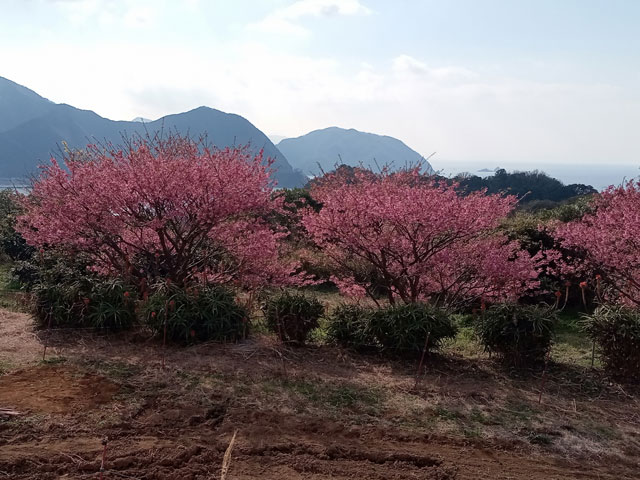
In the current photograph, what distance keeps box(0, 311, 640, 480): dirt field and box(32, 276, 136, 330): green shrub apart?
37cm

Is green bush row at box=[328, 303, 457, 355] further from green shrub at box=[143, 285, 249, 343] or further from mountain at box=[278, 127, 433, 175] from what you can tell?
mountain at box=[278, 127, 433, 175]

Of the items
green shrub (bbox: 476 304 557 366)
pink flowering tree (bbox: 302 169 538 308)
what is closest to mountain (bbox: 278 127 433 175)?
pink flowering tree (bbox: 302 169 538 308)

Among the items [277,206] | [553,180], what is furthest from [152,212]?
[553,180]

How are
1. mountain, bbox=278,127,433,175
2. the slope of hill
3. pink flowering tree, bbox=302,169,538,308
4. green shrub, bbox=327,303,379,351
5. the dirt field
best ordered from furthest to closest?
mountain, bbox=278,127,433,175 < the slope of hill < green shrub, bbox=327,303,379,351 < pink flowering tree, bbox=302,169,538,308 < the dirt field

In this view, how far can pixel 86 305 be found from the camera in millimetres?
6043

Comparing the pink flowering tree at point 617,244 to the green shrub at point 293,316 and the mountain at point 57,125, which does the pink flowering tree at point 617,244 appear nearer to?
the green shrub at point 293,316

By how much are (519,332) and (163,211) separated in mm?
4621

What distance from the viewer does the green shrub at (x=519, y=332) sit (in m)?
5.33

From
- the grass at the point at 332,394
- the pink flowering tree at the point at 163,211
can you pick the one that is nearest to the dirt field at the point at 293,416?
the grass at the point at 332,394

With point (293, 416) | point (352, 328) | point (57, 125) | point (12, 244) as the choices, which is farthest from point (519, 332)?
point (57, 125)

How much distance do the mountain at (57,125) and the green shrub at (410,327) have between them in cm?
4790

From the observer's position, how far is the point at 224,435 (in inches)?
141

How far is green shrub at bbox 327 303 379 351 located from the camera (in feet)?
18.8

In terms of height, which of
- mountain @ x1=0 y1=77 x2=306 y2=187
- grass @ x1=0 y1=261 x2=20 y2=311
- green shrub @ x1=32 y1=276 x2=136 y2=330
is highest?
mountain @ x1=0 y1=77 x2=306 y2=187
